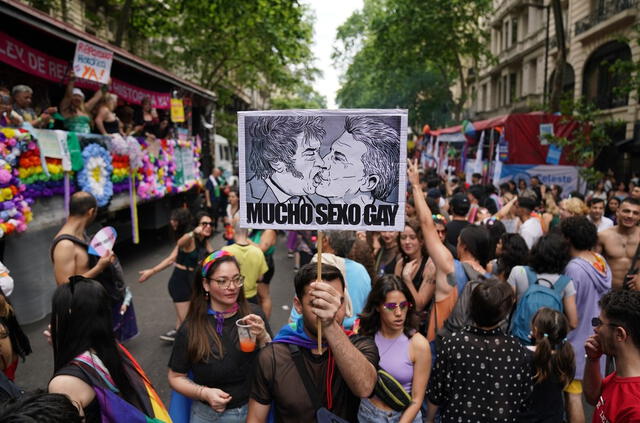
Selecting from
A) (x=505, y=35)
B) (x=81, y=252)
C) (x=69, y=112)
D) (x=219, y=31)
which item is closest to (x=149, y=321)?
(x=81, y=252)

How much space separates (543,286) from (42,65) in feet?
26.5

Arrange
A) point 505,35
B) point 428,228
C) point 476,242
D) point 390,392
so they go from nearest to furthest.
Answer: point 390,392
point 428,228
point 476,242
point 505,35

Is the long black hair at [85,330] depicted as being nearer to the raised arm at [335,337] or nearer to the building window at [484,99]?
the raised arm at [335,337]

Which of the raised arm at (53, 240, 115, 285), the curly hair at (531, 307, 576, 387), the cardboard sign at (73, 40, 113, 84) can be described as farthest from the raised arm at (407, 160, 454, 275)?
the cardboard sign at (73, 40, 113, 84)

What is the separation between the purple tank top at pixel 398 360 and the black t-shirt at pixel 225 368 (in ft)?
2.43

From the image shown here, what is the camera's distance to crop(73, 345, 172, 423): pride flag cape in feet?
7.20

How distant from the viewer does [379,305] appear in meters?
2.93

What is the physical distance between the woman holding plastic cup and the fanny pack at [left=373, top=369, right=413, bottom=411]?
27.9 inches

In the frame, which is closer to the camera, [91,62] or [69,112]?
[91,62]

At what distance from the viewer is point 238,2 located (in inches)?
612

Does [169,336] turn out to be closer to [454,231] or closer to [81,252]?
[81,252]

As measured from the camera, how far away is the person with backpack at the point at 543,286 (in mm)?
3633

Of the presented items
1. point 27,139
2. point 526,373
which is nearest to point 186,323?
point 526,373

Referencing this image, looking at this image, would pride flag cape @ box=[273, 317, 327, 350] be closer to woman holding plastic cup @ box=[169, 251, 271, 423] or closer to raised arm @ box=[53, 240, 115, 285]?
woman holding plastic cup @ box=[169, 251, 271, 423]
